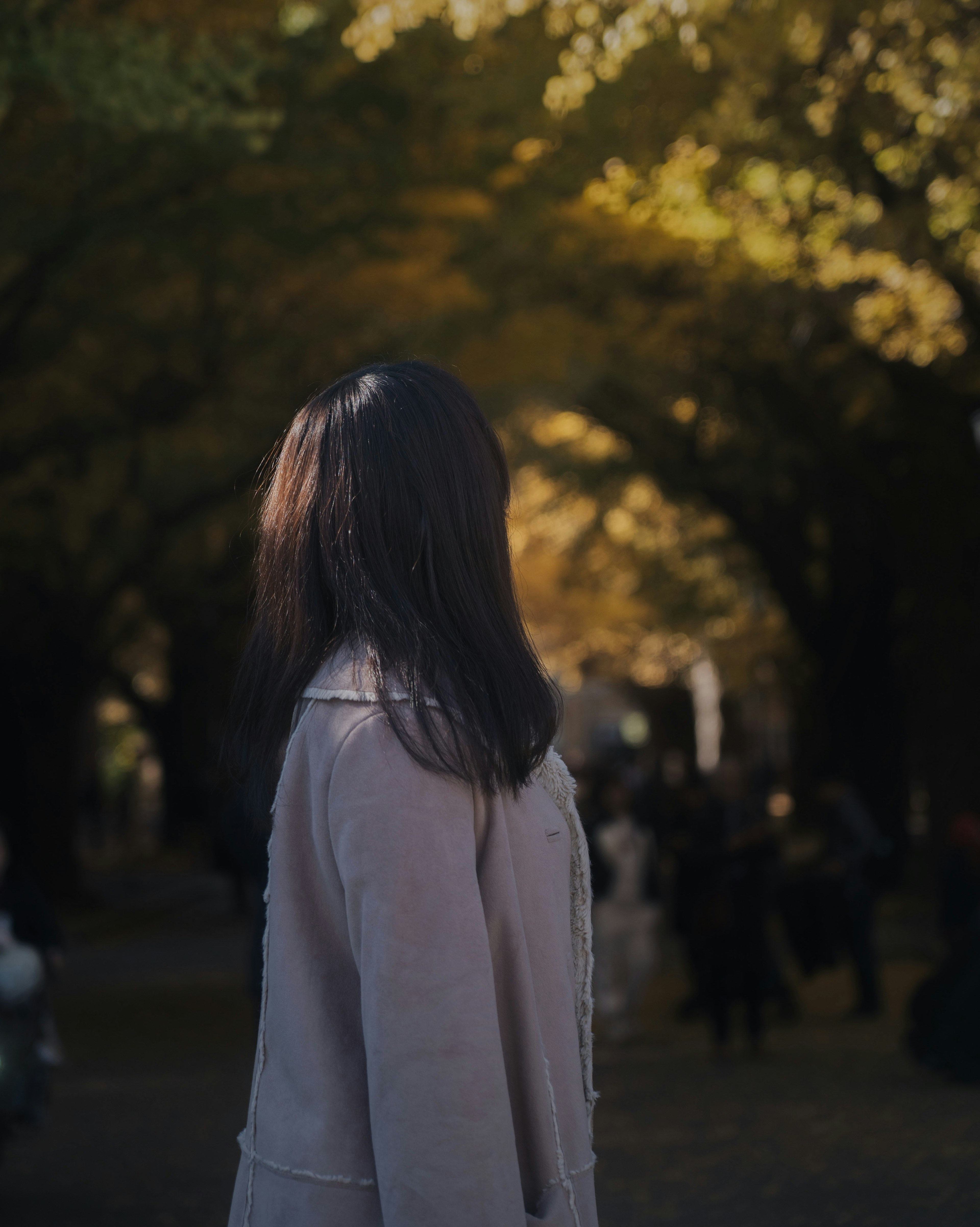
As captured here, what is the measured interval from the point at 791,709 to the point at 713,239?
788 inches

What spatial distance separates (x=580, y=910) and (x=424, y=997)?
0.43 metres

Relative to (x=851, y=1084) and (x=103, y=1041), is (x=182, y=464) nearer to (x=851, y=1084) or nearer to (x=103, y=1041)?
(x=103, y=1041)

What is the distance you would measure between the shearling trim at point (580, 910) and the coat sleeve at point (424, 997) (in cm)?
29

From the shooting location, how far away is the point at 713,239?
637 inches

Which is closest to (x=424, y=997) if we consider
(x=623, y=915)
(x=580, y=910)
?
(x=580, y=910)

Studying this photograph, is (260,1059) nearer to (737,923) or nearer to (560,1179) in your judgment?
(560,1179)

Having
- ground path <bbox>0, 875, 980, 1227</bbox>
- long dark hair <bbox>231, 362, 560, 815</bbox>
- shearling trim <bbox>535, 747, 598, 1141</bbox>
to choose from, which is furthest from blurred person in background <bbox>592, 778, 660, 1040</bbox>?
long dark hair <bbox>231, 362, 560, 815</bbox>

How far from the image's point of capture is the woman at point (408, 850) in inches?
71.7

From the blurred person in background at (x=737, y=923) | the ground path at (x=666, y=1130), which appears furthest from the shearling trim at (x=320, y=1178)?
the blurred person in background at (x=737, y=923)

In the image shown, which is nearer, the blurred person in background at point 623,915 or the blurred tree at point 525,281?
the blurred tree at point 525,281

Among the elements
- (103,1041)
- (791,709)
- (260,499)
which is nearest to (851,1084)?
(103,1041)

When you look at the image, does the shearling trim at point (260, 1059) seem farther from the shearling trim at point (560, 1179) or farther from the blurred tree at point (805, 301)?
the blurred tree at point (805, 301)

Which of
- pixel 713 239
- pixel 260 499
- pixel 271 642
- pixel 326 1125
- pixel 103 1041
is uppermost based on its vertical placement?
pixel 713 239

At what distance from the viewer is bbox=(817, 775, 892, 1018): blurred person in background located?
13.3 metres
